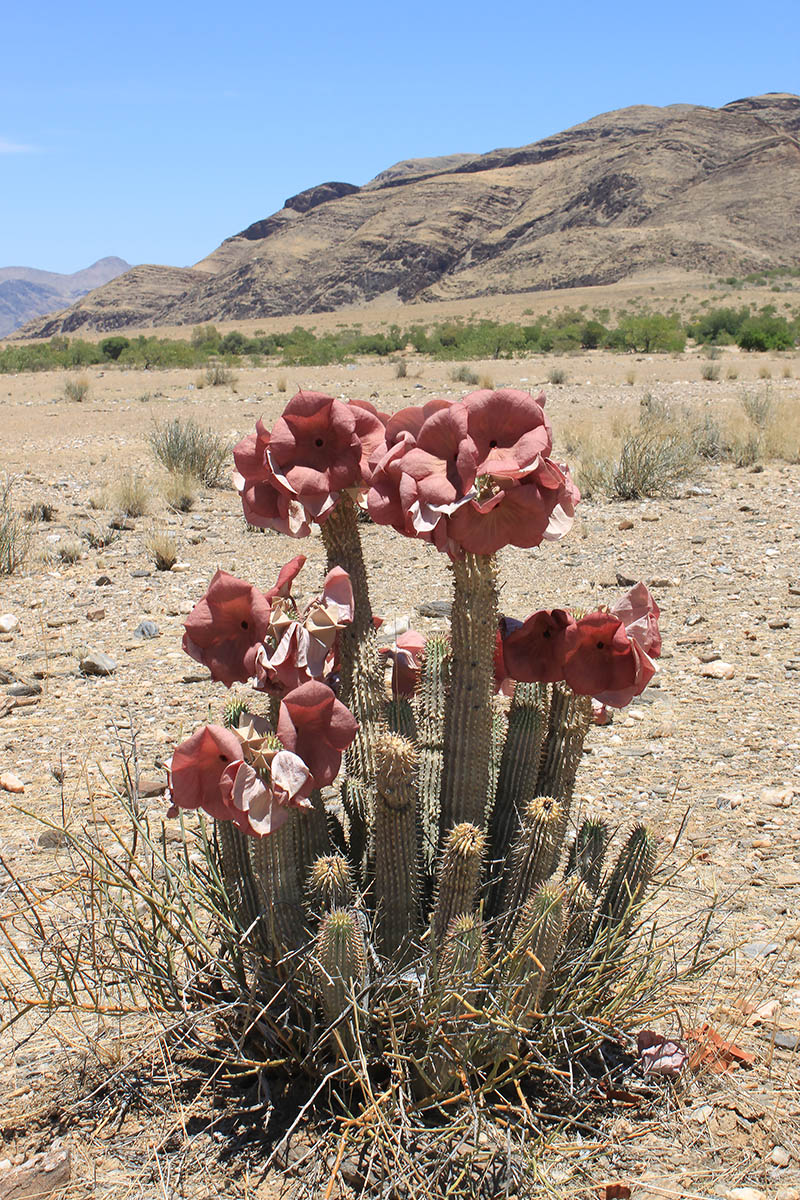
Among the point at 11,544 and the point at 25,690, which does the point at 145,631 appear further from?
the point at 11,544

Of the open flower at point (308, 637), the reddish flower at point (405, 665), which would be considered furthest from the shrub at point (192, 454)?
the open flower at point (308, 637)

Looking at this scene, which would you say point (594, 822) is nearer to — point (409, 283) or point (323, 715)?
point (323, 715)

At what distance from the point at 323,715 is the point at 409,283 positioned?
8983 cm

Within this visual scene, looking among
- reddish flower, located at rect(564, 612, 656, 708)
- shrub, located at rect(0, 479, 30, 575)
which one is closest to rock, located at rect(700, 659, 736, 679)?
reddish flower, located at rect(564, 612, 656, 708)

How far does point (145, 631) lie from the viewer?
619cm

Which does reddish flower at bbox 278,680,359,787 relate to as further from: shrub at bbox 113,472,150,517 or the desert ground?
shrub at bbox 113,472,150,517

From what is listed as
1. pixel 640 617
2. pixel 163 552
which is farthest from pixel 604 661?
pixel 163 552

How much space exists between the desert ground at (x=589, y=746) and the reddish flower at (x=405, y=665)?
908 mm

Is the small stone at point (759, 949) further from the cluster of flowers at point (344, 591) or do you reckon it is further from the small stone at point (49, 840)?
the small stone at point (49, 840)

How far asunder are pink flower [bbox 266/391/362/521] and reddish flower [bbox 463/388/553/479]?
34 centimetres

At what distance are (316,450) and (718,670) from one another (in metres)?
3.66

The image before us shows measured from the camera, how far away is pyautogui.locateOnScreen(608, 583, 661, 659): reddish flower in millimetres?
2484

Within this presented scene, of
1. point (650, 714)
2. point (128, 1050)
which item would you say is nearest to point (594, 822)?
point (128, 1050)

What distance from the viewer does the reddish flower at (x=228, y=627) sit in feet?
7.86
